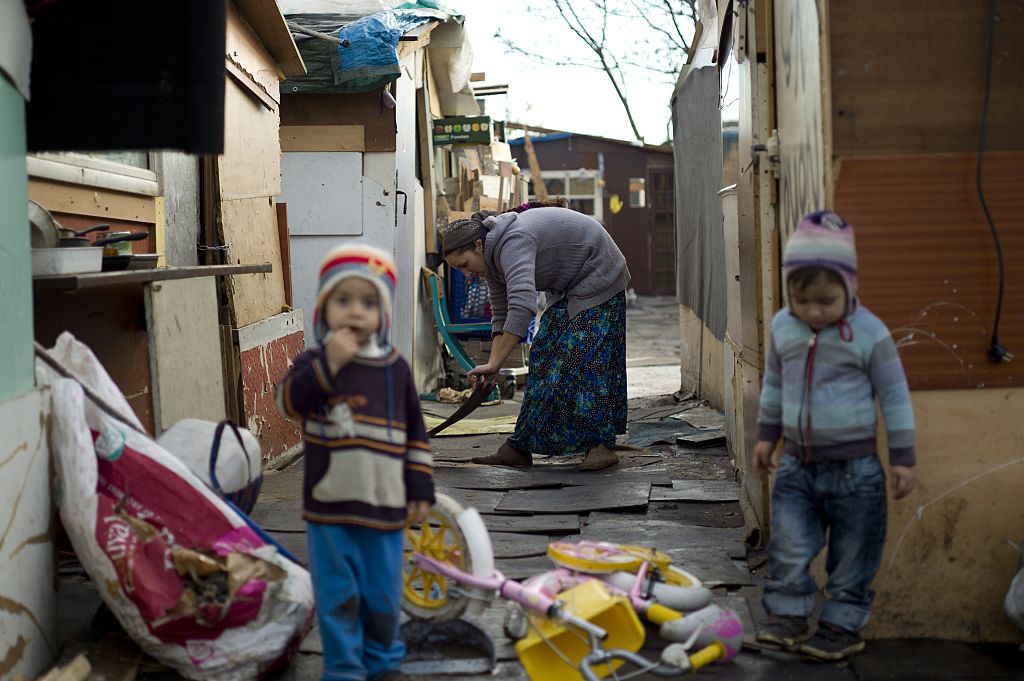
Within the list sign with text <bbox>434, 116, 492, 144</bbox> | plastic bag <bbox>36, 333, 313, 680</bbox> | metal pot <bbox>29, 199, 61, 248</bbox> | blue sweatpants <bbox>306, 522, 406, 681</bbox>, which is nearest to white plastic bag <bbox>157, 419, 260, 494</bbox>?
plastic bag <bbox>36, 333, 313, 680</bbox>

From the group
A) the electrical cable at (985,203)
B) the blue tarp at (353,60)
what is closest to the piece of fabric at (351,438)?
the electrical cable at (985,203)

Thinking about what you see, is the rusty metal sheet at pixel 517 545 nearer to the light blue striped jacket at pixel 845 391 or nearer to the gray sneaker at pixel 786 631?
the gray sneaker at pixel 786 631

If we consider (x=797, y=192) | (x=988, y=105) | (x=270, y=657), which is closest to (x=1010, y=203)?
(x=988, y=105)

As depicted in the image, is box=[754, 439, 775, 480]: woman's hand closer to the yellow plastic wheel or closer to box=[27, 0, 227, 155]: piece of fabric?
the yellow plastic wheel

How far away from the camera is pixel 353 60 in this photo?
10.3 metres

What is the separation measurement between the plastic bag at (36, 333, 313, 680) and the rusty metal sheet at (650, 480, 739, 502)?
288 cm

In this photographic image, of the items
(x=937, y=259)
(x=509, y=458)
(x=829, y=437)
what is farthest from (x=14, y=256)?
(x=509, y=458)

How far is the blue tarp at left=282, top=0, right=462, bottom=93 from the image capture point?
10281mm

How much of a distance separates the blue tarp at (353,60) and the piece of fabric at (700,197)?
279cm

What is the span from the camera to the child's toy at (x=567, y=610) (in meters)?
3.32

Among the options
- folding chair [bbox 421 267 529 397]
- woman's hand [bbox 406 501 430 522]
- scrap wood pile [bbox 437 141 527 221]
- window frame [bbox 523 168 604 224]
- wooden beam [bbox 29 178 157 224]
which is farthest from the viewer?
window frame [bbox 523 168 604 224]

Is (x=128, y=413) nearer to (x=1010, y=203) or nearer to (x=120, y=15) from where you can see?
(x=120, y=15)

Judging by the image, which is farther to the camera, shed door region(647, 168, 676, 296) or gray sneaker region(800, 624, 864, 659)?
shed door region(647, 168, 676, 296)

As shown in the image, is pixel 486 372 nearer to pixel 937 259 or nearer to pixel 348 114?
pixel 937 259
